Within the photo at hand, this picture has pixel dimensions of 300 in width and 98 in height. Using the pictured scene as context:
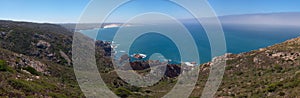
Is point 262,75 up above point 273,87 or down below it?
above

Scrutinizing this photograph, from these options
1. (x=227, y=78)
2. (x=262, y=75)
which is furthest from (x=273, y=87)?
(x=227, y=78)

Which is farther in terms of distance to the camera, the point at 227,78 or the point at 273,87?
the point at 227,78

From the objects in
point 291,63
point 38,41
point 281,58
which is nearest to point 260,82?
point 291,63

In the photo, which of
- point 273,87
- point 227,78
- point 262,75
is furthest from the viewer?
point 227,78

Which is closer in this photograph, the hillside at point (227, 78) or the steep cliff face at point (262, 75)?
the hillside at point (227, 78)

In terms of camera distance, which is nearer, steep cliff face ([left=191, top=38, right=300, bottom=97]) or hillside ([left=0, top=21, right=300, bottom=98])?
hillside ([left=0, top=21, right=300, bottom=98])

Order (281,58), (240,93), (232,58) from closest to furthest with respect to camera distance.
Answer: (240,93), (281,58), (232,58)

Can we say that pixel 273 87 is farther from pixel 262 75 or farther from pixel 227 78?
pixel 227 78

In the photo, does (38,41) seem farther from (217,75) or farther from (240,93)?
(240,93)

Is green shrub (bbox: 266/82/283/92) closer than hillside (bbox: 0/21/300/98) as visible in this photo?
No

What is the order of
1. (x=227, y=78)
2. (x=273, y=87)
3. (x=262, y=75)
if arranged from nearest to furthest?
(x=273, y=87), (x=262, y=75), (x=227, y=78)

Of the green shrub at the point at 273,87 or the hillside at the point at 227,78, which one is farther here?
the green shrub at the point at 273,87
